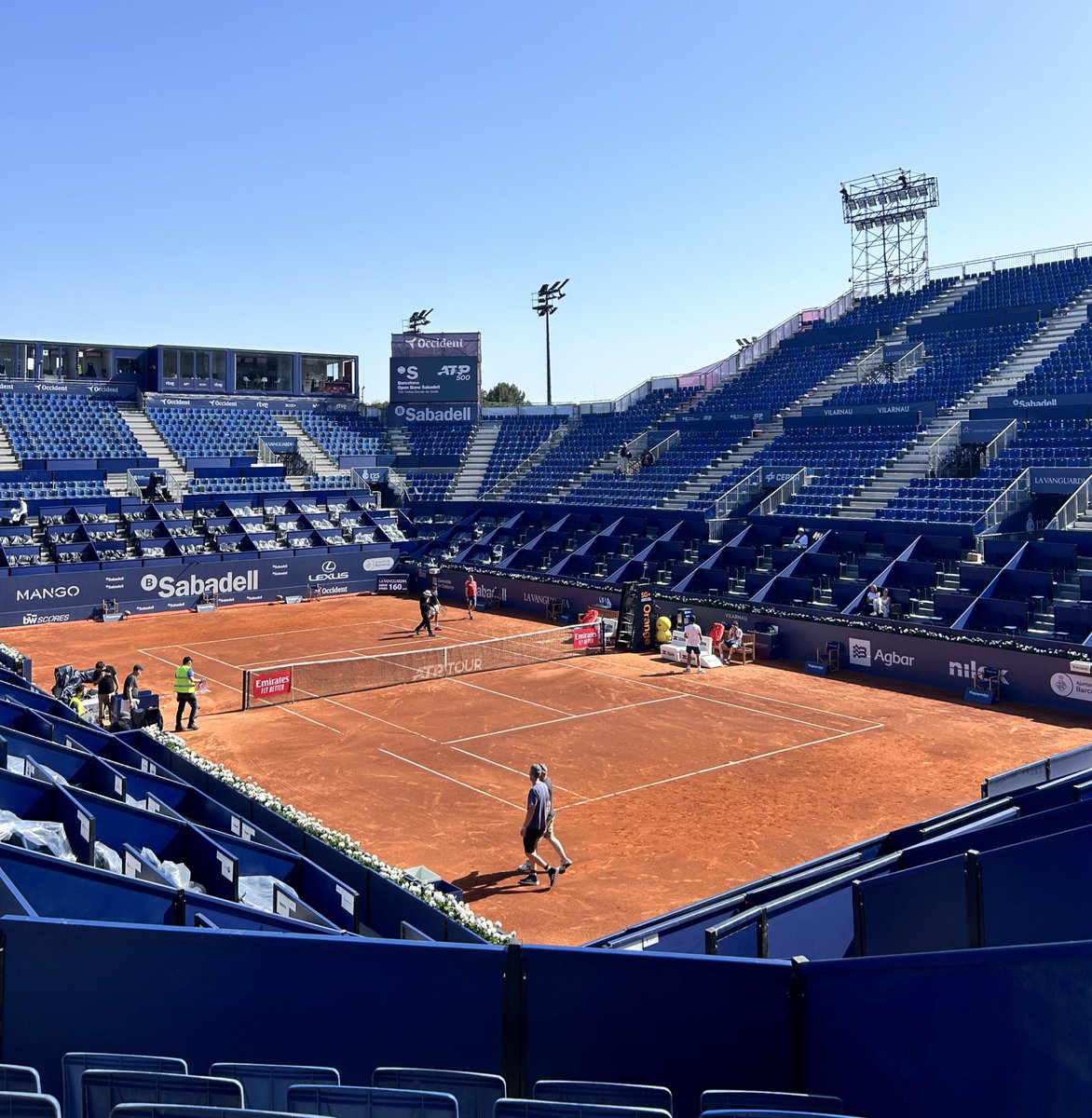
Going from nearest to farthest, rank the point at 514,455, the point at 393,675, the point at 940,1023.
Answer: the point at 940,1023 → the point at 393,675 → the point at 514,455

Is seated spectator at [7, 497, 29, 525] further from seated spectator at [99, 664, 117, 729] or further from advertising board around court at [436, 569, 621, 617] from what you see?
seated spectator at [99, 664, 117, 729]

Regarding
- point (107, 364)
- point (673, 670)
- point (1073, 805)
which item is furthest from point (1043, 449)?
point (107, 364)

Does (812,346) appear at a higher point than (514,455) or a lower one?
higher

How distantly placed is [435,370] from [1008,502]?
1414 inches

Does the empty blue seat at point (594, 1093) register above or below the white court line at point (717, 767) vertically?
above

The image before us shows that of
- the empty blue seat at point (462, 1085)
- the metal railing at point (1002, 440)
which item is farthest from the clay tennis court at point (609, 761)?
the metal railing at point (1002, 440)

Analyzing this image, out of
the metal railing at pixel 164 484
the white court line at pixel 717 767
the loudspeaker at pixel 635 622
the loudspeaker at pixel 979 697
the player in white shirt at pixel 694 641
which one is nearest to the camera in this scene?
the white court line at pixel 717 767

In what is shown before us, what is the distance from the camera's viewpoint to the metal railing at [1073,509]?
100 feet

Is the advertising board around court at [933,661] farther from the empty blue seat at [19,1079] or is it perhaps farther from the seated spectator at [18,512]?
the seated spectator at [18,512]

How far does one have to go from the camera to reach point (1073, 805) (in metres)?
8.32

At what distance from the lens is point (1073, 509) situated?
102ft

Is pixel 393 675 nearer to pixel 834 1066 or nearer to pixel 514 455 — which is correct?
pixel 834 1066

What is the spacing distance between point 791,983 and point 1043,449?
32961mm

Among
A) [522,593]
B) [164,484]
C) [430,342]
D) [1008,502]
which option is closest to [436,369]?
[430,342]
